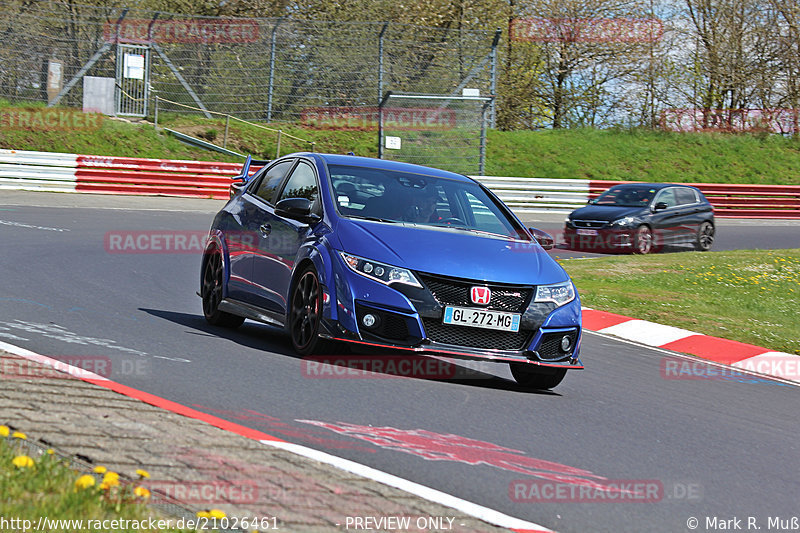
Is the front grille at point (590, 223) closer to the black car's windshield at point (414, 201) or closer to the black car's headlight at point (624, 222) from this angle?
the black car's headlight at point (624, 222)

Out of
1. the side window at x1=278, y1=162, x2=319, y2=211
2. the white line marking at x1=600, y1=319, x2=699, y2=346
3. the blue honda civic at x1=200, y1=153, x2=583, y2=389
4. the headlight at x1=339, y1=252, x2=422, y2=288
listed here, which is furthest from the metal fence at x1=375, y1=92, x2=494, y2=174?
the headlight at x1=339, y1=252, x2=422, y2=288

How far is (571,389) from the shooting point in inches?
330

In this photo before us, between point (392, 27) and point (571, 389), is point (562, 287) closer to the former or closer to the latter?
point (571, 389)

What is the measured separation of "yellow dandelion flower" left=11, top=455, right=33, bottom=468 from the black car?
1961 centimetres

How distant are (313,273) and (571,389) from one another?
221 cm

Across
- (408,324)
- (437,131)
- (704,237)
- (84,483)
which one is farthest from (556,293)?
(437,131)

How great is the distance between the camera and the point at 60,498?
3807 millimetres

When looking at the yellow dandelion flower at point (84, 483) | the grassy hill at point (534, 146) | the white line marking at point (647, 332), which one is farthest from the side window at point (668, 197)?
the yellow dandelion flower at point (84, 483)

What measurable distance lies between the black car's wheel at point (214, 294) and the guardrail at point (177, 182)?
1849cm

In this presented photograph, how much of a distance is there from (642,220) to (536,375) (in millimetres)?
15455

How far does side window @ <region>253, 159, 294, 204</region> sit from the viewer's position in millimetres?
9617

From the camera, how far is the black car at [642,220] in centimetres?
2286

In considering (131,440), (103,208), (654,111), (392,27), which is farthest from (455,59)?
(131,440)

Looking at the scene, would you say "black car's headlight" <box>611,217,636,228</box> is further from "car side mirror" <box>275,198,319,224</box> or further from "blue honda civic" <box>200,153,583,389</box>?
"car side mirror" <box>275,198,319,224</box>
